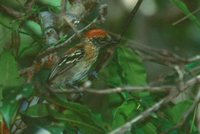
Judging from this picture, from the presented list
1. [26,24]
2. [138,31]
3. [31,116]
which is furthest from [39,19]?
[138,31]

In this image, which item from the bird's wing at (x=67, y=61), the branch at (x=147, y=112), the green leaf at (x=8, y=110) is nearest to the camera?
the branch at (x=147, y=112)

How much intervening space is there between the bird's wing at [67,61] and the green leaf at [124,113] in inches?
28.5

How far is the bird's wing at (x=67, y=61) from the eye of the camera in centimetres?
419

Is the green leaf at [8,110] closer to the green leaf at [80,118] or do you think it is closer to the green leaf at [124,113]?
the green leaf at [80,118]

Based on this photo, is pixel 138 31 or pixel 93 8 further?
pixel 138 31

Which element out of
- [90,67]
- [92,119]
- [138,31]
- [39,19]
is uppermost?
[39,19]

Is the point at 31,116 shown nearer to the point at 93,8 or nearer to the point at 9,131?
the point at 9,131

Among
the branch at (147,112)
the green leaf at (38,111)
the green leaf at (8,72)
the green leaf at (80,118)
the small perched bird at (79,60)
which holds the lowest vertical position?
the small perched bird at (79,60)

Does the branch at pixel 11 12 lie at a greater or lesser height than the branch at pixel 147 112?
greater

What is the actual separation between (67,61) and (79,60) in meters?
0.23

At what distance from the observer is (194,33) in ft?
19.2

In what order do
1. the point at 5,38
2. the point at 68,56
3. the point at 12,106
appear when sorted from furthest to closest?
the point at 68,56, the point at 5,38, the point at 12,106

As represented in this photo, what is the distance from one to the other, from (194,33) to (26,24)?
7.00 feet

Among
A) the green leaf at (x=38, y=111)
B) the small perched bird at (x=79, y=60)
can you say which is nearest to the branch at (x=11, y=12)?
the small perched bird at (x=79, y=60)
